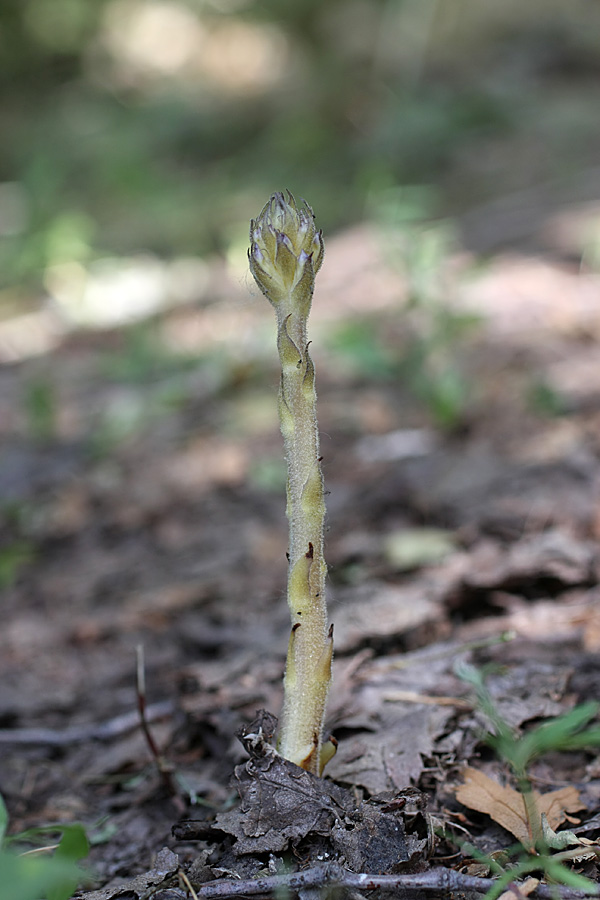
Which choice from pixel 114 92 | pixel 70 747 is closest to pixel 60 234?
pixel 70 747

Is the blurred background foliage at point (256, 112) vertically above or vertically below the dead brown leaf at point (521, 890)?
above

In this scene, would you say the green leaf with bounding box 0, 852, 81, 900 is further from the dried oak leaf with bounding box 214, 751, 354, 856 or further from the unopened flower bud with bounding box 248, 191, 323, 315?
the unopened flower bud with bounding box 248, 191, 323, 315

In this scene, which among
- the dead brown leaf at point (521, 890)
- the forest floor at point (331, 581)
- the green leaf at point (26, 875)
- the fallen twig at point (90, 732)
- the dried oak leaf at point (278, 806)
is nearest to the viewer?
the green leaf at point (26, 875)

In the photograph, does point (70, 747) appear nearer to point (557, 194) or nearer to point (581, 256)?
point (581, 256)

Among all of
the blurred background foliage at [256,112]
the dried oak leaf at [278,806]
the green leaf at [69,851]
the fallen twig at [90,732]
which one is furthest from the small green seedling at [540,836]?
the blurred background foliage at [256,112]

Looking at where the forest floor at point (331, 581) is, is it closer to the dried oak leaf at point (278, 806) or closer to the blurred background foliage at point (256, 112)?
the dried oak leaf at point (278, 806)

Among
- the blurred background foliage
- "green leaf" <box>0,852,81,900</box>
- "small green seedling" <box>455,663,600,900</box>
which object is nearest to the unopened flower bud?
"small green seedling" <box>455,663,600,900</box>
